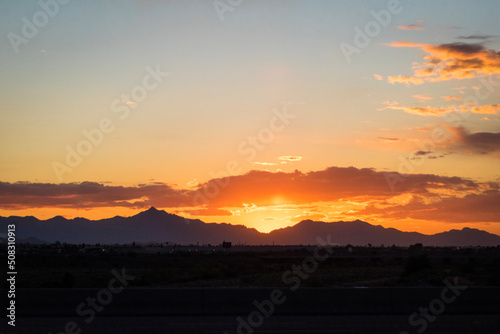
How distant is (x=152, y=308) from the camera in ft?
61.9

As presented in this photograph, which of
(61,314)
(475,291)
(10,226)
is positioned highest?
(10,226)

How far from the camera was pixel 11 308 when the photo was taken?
18.8 meters

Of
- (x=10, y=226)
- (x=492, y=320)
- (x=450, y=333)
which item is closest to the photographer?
(x=450, y=333)

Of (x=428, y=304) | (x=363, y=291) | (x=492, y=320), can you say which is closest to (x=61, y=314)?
(x=363, y=291)

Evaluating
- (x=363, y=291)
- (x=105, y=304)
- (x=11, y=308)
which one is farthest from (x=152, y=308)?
(x=363, y=291)

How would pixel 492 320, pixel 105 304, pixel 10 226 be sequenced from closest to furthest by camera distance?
pixel 492 320 < pixel 105 304 < pixel 10 226

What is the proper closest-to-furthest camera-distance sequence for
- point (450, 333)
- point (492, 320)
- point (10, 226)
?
point (450, 333) → point (492, 320) → point (10, 226)

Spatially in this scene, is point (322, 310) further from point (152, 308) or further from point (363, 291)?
point (152, 308)

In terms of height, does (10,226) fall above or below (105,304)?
above

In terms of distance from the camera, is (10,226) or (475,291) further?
(10,226)

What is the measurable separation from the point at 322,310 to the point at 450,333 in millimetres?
5100

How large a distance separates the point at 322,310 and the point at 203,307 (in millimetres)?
3802

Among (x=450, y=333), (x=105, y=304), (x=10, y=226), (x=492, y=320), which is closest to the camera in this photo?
(x=450, y=333)

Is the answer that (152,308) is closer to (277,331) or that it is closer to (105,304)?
(105,304)
